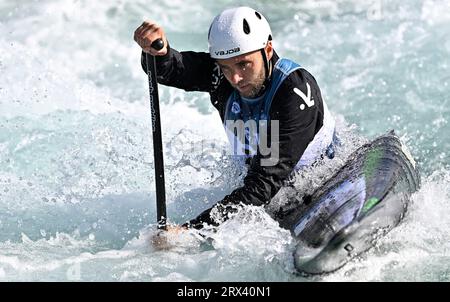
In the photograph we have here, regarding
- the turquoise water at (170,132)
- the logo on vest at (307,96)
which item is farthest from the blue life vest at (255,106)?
the turquoise water at (170,132)

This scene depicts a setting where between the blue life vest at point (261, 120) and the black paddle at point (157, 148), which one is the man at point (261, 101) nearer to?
the blue life vest at point (261, 120)

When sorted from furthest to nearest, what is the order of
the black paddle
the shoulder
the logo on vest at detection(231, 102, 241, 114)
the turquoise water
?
the logo on vest at detection(231, 102, 241, 114) < the black paddle < the shoulder < the turquoise water

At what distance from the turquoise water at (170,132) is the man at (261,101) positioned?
0.17 meters

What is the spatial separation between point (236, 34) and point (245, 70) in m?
0.22

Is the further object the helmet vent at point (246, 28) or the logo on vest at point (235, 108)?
the logo on vest at point (235, 108)

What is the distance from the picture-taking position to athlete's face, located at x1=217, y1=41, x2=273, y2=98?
454 centimetres

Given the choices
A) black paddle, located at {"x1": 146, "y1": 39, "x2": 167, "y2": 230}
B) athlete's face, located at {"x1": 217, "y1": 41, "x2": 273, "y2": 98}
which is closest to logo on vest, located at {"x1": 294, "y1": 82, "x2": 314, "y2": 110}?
athlete's face, located at {"x1": 217, "y1": 41, "x2": 273, "y2": 98}

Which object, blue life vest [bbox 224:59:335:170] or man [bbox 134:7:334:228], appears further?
blue life vest [bbox 224:59:335:170]

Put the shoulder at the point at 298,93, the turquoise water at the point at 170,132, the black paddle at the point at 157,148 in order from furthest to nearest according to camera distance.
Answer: the black paddle at the point at 157,148
the shoulder at the point at 298,93
the turquoise water at the point at 170,132

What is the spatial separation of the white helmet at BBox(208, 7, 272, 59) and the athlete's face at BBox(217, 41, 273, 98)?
4 cm

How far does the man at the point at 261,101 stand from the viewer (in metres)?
4.48

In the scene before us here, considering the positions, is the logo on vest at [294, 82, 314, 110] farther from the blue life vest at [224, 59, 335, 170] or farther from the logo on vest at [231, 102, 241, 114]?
the logo on vest at [231, 102, 241, 114]
